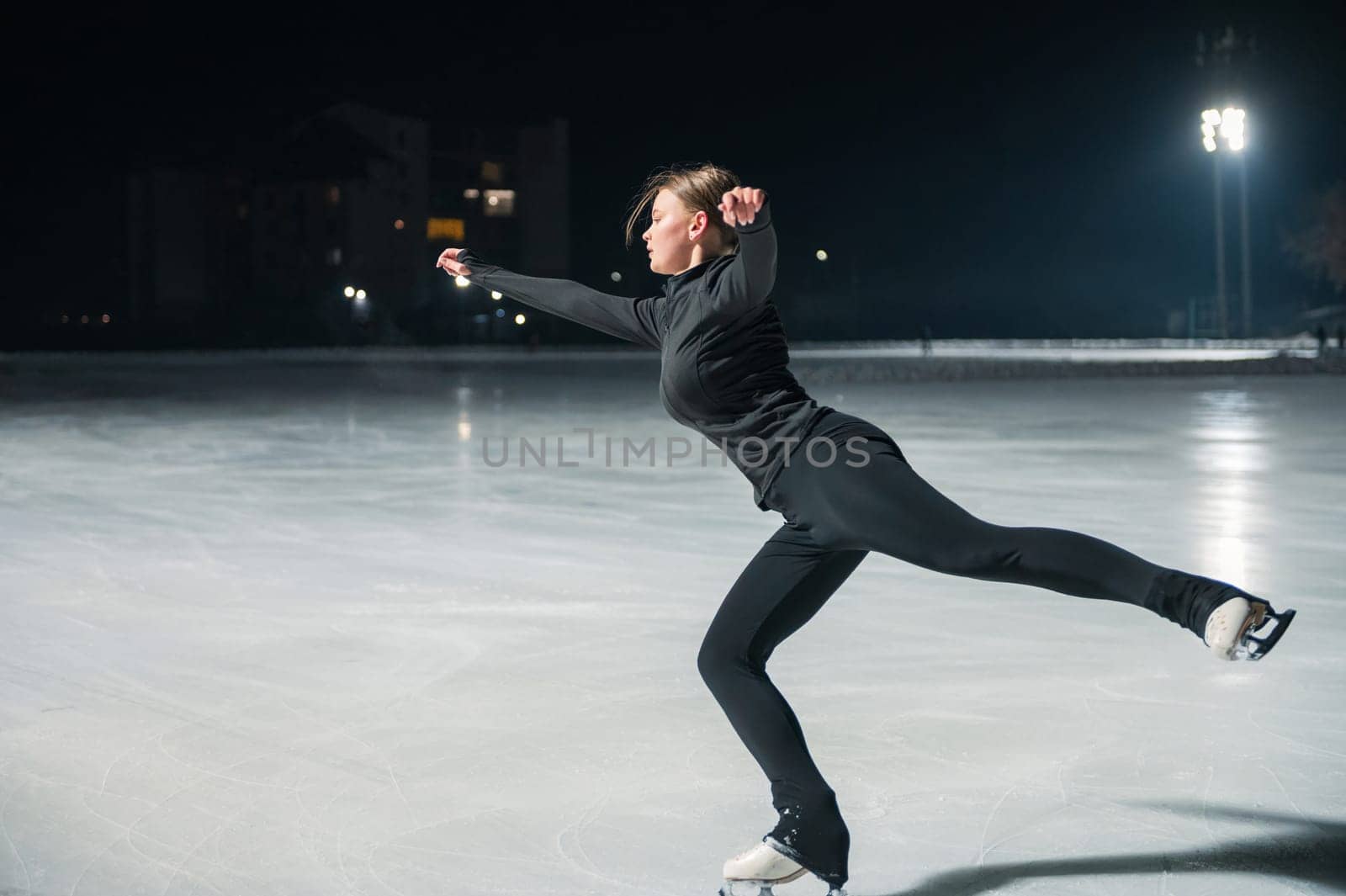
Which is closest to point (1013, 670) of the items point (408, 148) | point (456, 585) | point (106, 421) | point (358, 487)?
point (456, 585)

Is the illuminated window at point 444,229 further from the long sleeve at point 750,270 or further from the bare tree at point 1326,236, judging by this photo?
the long sleeve at point 750,270

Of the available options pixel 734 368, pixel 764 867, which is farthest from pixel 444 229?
pixel 764 867

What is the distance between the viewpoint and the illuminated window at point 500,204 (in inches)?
3467

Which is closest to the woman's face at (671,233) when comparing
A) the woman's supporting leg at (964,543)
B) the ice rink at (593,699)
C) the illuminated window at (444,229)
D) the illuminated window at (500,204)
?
the woman's supporting leg at (964,543)

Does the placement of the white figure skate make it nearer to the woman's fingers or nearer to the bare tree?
the woman's fingers

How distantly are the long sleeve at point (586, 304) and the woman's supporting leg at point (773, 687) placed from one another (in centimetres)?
56

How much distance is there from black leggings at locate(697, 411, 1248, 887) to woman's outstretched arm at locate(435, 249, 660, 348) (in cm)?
49

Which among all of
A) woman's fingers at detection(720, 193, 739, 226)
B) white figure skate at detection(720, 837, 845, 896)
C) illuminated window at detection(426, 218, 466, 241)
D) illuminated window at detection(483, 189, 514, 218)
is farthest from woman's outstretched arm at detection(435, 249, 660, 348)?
illuminated window at detection(483, 189, 514, 218)

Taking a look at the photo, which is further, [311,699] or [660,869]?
[311,699]

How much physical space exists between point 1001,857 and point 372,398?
829 inches

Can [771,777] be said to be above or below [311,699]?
above

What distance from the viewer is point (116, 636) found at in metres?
6.22

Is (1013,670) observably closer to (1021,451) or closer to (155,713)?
(155,713)

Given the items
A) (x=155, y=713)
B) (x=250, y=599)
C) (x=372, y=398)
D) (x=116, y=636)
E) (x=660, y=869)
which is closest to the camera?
(x=660, y=869)
